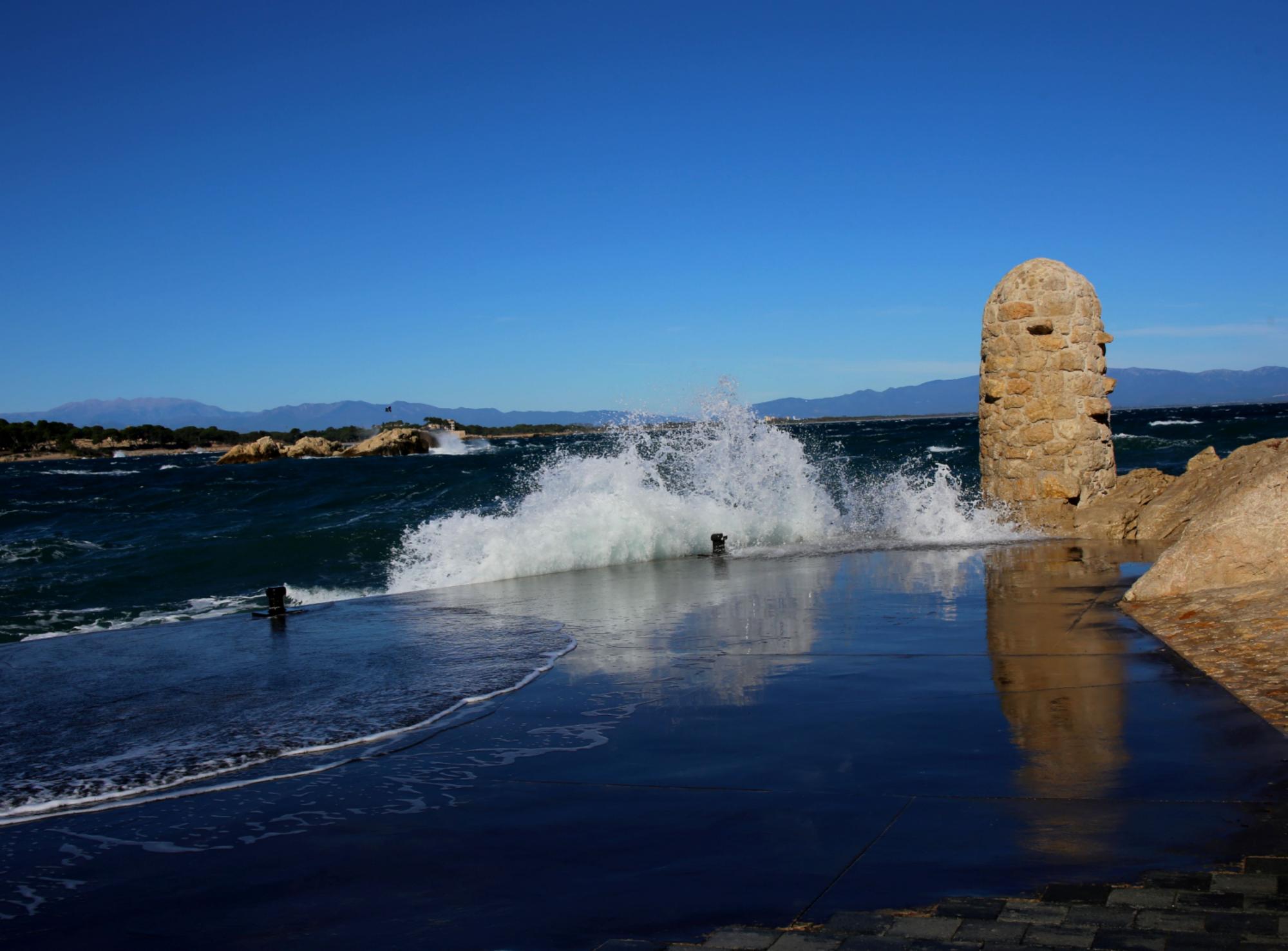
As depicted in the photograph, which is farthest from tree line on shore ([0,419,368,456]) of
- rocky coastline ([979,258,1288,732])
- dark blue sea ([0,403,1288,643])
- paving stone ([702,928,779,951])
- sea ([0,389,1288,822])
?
paving stone ([702,928,779,951])

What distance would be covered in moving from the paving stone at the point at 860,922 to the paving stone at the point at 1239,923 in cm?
69

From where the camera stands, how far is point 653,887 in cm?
276

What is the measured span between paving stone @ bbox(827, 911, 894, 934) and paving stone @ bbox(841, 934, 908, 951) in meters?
0.02

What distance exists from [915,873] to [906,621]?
3837 millimetres

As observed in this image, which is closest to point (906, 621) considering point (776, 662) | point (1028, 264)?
point (776, 662)

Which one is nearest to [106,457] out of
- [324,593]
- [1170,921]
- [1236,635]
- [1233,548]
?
[324,593]

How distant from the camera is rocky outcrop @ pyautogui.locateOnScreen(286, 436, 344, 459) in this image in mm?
68250

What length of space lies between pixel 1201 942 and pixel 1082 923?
0.78 feet

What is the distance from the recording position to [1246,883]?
249 centimetres

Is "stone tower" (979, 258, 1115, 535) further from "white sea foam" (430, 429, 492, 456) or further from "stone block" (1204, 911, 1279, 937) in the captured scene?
"white sea foam" (430, 429, 492, 456)

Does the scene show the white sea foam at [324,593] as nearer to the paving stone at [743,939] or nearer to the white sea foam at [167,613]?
the white sea foam at [167,613]

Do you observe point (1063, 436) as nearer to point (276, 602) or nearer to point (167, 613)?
point (276, 602)

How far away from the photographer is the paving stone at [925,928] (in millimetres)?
2344

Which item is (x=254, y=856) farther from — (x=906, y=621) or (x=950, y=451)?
(x=950, y=451)
